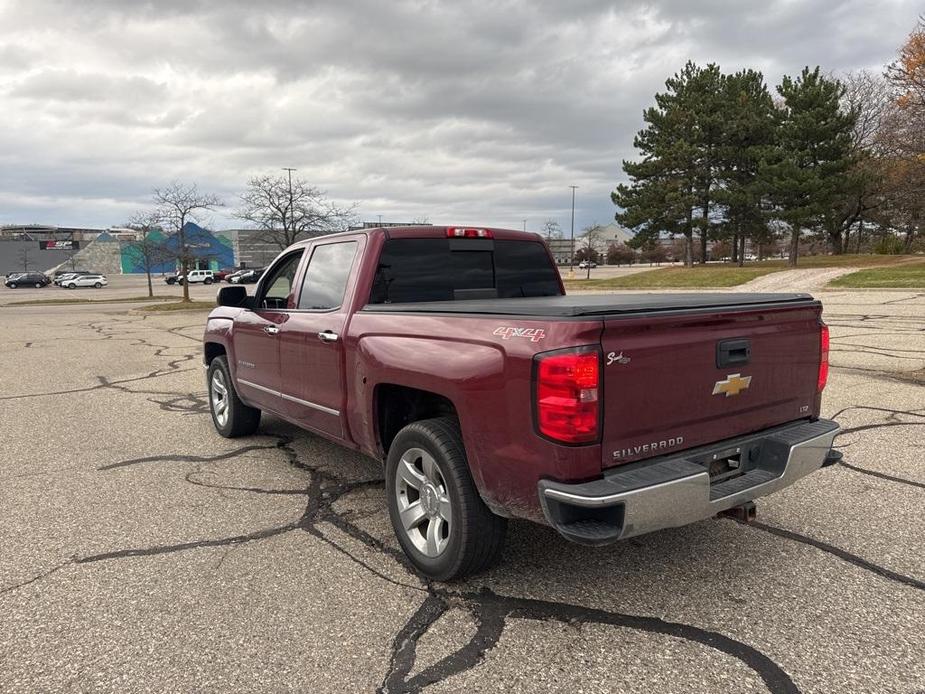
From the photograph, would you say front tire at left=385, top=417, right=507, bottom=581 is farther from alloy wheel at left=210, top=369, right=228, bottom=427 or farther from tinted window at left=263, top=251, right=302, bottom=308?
alloy wheel at left=210, top=369, right=228, bottom=427

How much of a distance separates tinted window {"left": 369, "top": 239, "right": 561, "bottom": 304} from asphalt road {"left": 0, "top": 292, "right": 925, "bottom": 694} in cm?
146

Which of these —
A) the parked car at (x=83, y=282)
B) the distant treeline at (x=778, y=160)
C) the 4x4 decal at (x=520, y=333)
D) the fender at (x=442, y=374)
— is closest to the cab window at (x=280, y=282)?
the fender at (x=442, y=374)

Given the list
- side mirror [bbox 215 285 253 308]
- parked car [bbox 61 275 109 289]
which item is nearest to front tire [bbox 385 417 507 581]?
side mirror [bbox 215 285 253 308]

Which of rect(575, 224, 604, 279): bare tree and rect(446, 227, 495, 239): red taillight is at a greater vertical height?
rect(575, 224, 604, 279): bare tree

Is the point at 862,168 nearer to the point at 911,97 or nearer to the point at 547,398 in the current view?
the point at 911,97

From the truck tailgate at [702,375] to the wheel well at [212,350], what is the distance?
4.63 m

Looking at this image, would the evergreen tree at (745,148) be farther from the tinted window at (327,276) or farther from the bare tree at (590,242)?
the tinted window at (327,276)

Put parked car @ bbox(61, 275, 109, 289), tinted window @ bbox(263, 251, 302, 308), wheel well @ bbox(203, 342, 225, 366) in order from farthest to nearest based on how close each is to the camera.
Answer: parked car @ bbox(61, 275, 109, 289) → wheel well @ bbox(203, 342, 225, 366) → tinted window @ bbox(263, 251, 302, 308)

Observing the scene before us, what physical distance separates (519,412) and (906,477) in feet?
11.6

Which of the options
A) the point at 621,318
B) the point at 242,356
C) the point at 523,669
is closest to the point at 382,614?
the point at 523,669

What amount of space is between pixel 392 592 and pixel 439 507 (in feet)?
1.53

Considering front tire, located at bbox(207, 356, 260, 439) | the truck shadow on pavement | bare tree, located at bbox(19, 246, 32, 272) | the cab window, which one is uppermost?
bare tree, located at bbox(19, 246, 32, 272)

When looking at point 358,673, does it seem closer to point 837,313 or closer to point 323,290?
point 323,290

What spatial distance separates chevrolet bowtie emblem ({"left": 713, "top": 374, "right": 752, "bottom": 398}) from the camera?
112 inches
